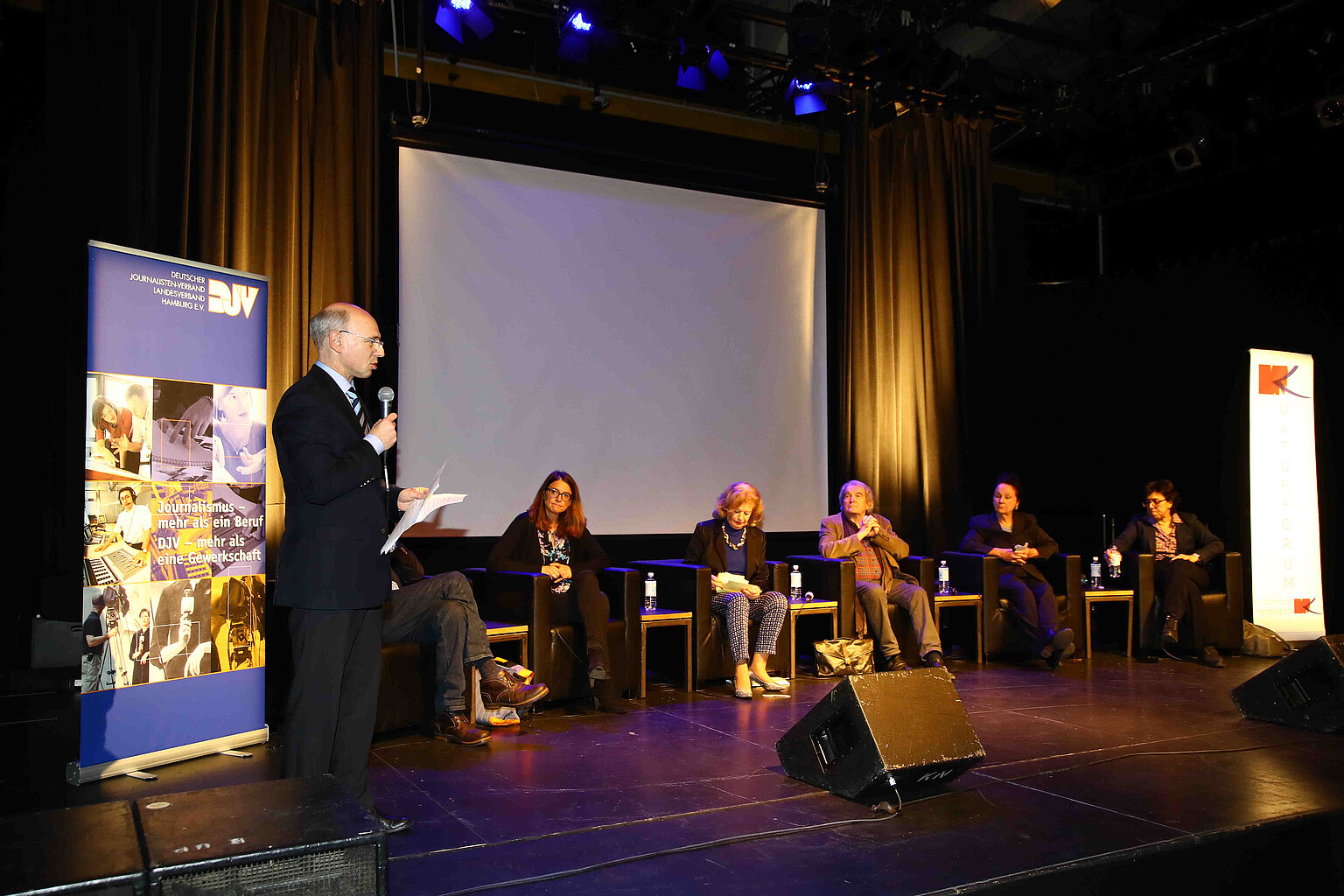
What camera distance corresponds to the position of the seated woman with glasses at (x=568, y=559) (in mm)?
4473

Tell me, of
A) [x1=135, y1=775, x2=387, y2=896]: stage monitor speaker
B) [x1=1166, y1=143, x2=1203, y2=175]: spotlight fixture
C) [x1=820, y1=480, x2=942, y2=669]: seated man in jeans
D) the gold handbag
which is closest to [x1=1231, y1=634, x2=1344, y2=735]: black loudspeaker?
[x1=820, y1=480, x2=942, y2=669]: seated man in jeans

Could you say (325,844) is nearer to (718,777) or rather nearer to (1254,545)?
(718,777)

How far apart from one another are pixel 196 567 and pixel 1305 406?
22.5 ft

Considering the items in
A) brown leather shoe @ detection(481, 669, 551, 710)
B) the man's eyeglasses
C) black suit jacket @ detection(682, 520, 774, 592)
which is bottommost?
brown leather shoe @ detection(481, 669, 551, 710)

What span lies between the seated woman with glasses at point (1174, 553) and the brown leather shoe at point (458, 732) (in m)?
4.14

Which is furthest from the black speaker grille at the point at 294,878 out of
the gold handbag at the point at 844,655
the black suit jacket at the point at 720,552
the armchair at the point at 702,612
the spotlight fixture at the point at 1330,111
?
the spotlight fixture at the point at 1330,111

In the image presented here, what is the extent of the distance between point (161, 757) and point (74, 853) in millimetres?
2469

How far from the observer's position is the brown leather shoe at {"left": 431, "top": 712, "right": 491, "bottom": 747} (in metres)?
3.82

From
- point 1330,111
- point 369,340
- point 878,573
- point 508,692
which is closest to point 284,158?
point 369,340

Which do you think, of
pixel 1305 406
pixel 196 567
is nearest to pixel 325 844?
pixel 196 567

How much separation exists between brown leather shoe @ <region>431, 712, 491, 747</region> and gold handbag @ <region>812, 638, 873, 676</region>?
2058mm

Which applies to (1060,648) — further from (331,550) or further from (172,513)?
(172,513)

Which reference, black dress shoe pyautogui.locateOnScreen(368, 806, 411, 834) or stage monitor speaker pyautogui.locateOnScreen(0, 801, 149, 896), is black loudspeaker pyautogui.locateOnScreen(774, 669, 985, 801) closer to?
black dress shoe pyautogui.locateOnScreen(368, 806, 411, 834)

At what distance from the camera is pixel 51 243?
507cm
